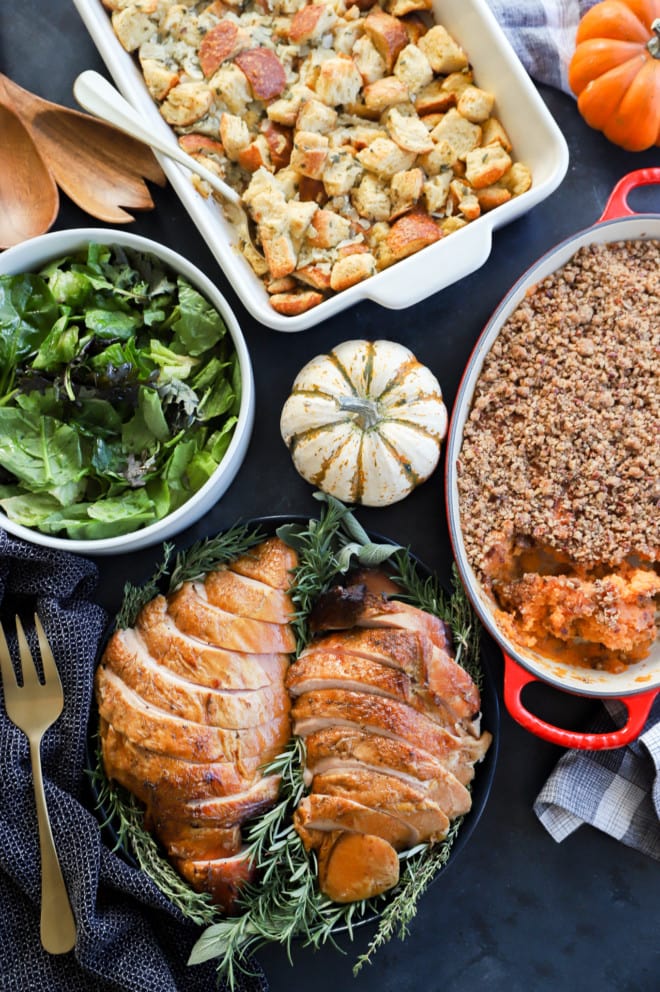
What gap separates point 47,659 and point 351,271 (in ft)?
3.49

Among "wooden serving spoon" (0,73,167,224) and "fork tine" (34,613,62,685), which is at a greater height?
"wooden serving spoon" (0,73,167,224)

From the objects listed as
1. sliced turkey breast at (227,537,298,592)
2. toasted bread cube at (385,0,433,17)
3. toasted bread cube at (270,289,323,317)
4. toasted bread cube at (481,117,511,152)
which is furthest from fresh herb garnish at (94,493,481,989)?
toasted bread cube at (385,0,433,17)

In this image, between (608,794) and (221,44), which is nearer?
(221,44)

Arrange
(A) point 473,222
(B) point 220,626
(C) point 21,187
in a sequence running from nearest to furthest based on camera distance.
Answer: (A) point 473,222
(B) point 220,626
(C) point 21,187

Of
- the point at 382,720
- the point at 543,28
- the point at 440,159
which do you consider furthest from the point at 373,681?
the point at 543,28

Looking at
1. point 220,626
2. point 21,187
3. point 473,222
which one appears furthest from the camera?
point 21,187

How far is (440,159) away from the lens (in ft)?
6.29

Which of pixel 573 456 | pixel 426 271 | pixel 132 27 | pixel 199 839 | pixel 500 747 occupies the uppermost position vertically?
pixel 132 27

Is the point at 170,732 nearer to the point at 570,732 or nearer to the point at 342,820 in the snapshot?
the point at 342,820

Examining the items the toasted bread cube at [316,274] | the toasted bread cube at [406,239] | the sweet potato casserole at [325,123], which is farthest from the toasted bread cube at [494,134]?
the toasted bread cube at [316,274]

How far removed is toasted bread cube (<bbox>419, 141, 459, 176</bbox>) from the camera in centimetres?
191

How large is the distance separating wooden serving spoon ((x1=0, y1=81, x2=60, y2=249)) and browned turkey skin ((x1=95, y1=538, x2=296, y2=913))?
92cm

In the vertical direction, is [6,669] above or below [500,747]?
above

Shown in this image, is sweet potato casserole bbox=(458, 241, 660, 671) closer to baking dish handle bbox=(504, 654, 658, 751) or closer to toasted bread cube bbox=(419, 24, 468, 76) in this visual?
baking dish handle bbox=(504, 654, 658, 751)
